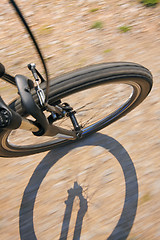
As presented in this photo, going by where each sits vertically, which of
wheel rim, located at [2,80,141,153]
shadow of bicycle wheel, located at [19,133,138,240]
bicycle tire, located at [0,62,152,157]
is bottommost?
shadow of bicycle wheel, located at [19,133,138,240]

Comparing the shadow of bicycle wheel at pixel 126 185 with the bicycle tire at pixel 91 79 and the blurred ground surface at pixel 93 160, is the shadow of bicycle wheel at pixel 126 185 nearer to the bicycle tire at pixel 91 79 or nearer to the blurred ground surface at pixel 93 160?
the blurred ground surface at pixel 93 160

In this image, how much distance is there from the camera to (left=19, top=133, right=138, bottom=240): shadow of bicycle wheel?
2.04 meters

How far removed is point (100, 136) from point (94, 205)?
0.57 m

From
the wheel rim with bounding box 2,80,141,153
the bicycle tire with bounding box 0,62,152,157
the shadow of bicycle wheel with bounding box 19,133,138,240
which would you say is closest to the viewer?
the bicycle tire with bounding box 0,62,152,157

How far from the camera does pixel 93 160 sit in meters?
2.28

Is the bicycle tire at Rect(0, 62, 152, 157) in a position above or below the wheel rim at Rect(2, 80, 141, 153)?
above

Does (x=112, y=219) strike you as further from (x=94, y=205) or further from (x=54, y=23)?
(x=54, y=23)

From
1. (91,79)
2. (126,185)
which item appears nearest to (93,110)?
(126,185)

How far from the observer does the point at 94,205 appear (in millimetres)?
2105

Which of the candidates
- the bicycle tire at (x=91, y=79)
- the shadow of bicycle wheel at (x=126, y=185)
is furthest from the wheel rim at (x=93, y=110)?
the bicycle tire at (x=91, y=79)

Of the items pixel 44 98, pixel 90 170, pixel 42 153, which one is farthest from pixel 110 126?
pixel 44 98

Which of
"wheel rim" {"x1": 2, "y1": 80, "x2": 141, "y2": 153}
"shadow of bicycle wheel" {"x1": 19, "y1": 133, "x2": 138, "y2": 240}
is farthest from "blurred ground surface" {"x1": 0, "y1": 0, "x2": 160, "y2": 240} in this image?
"wheel rim" {"x1": 2, "y1": 80, "x2": 141, "y2": 153}

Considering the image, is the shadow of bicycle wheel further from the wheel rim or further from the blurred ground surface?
the wheel rim

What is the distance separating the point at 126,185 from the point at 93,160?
1.06ft
